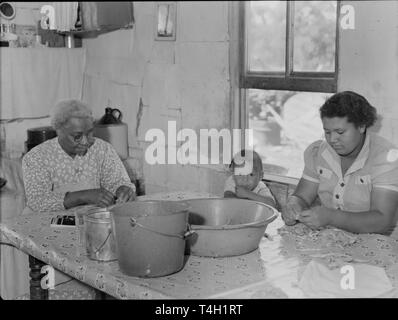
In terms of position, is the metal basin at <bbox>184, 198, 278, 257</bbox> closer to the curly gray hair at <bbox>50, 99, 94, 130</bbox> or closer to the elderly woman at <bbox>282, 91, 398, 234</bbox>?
the elderly woman at <bbox>282, 91, 398, 234</bbox>

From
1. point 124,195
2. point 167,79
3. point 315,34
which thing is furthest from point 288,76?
point 124,195

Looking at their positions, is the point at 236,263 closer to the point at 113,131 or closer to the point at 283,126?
the point at 283,126

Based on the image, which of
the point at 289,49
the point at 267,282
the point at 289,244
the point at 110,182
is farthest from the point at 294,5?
the point at 267,282

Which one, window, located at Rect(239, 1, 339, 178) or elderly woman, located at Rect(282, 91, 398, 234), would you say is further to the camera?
window, located at Rect(239, 1, 339, 178)

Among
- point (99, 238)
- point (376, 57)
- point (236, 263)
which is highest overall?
point (376, 57)

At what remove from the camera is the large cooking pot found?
6.97ft

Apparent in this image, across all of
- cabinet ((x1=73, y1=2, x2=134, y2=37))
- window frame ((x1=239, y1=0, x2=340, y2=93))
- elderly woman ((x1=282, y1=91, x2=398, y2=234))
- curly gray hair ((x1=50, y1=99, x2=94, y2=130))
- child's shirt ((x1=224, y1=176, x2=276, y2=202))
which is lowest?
child's shirt ((x1=224, y1=176, x2=276, y2=202))

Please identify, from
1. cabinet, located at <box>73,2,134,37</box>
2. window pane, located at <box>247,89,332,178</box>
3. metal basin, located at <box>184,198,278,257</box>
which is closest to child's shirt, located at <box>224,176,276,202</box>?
window pane, located at <box>247,89,332,178</box>

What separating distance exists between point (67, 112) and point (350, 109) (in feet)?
5.55

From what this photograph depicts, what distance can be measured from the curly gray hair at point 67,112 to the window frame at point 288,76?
1336 millimetres

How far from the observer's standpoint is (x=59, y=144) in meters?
3.61

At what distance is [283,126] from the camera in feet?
14.9

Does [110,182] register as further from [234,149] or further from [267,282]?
[267,282]

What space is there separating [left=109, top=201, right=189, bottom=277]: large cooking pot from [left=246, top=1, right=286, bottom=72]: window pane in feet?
7.68
